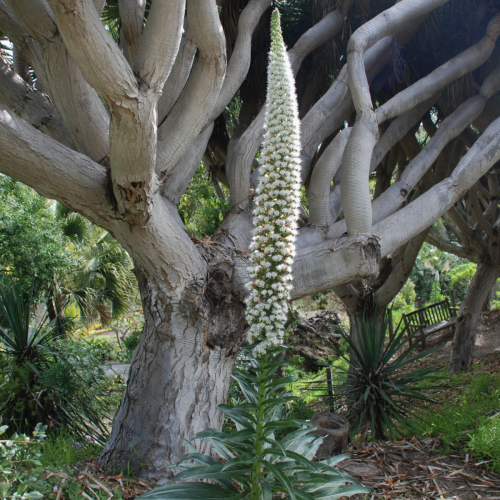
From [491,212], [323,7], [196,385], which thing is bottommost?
[196,385]

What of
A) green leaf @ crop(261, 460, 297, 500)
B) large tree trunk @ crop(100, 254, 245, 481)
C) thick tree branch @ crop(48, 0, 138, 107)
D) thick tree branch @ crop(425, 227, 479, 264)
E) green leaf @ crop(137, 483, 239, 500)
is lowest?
green leaf @ crop(137, 483, 239, 500)

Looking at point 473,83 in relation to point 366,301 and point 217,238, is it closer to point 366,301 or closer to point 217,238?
point 366,301

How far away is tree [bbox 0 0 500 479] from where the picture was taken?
102 inches

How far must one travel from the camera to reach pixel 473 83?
18.4 feet

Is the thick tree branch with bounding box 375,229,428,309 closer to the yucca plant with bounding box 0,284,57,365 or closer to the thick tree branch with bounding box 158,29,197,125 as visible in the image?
the thick tree branch with bounding box 158,29,197,125

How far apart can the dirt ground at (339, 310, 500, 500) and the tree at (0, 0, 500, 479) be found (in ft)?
4.63

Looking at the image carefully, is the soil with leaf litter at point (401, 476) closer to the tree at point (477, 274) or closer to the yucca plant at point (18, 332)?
the yucca plant at point (18, 332)

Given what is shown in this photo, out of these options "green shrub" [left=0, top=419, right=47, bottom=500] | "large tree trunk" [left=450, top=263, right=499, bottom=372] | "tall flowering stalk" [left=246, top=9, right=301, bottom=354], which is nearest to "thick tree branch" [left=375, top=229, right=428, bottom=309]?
"large tree trunk" [left=450, top=263, right=499, bottom=372]

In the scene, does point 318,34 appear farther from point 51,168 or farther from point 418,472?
point 418,472

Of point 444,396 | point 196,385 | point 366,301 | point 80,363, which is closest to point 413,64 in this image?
point 366,301

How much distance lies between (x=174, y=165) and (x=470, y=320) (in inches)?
256

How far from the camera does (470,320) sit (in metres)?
7.59

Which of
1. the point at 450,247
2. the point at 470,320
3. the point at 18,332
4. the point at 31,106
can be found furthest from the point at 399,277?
the point at 31,106

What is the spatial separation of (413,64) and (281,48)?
450cm
